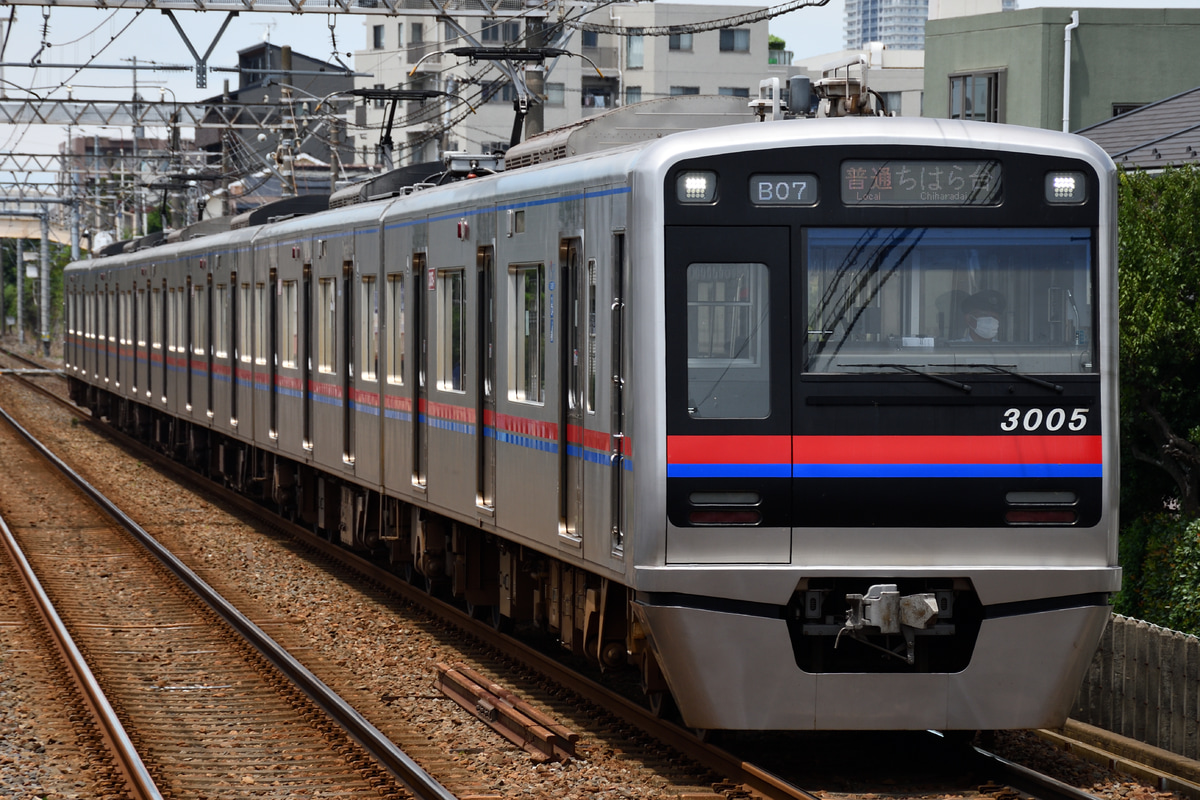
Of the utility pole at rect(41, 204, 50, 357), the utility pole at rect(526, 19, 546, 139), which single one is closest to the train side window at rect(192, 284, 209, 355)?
the utility pole at rect(526, 19, 546, 139)

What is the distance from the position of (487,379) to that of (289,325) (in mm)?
6587

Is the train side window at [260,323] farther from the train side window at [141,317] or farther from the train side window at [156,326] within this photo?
the train side window at [141,317]

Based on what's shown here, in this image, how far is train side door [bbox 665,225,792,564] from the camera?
706 centimetres

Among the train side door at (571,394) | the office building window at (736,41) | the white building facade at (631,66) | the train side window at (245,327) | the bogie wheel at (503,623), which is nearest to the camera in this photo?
the train side door at (571,394)

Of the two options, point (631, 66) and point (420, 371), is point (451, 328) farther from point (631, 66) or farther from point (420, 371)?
point (631, 66)

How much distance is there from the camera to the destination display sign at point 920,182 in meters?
A: 7.22

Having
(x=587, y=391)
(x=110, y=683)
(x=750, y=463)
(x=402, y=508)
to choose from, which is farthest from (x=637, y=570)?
(x=402, y=508)

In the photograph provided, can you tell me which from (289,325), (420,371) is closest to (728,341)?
→ (420,371)

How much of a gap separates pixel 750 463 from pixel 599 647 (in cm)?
164

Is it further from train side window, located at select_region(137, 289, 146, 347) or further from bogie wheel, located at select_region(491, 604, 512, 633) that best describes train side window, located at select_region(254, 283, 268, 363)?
train side window, located at select_region(137, 289, 146, 347)

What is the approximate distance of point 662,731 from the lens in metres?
8.14

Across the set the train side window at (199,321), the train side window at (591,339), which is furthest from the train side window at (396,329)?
the train side window at (199,321)

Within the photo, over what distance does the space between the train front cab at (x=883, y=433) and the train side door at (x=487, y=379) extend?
271 centimetres

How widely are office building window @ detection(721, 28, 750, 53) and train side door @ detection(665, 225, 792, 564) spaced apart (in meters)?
55.9
